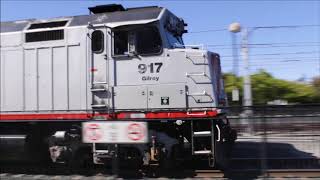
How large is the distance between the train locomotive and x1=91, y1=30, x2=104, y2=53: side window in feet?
0.08

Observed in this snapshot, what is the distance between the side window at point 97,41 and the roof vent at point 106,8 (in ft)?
3.06

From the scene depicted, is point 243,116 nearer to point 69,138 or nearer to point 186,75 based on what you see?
point 186,75

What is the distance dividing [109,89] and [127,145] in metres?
1.45

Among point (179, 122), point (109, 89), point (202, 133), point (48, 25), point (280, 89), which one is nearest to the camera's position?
point (202, 133)

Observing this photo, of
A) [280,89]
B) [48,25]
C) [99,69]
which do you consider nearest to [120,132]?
[99,69]

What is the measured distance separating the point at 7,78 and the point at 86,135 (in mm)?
4003

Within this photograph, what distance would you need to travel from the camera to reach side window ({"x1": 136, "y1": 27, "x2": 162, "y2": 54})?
37.5ft

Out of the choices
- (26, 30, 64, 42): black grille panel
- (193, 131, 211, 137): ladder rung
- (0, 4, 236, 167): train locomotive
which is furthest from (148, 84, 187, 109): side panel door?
(26, 30, 64, 42): black grille panel

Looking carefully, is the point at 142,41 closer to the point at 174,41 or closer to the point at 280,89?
the point at 174,41

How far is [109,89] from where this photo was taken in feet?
38.1

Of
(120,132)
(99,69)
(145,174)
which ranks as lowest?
(145,174)

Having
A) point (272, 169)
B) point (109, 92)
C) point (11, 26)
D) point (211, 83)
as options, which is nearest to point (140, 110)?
point (109, 92)

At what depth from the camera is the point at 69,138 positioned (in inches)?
469

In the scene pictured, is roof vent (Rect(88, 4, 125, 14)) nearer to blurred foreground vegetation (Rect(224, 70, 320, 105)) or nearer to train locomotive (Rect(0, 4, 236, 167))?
train locomotive (Rect(0, 4, 236, 167))
